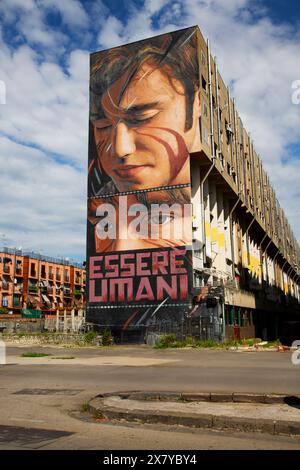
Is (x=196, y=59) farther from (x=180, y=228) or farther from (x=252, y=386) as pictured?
(x=252, y=386)

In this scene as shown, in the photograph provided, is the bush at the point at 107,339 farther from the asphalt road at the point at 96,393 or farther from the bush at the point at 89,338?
the asphalt road at the point at 96,393

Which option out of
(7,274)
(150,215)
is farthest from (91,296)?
(7,274)

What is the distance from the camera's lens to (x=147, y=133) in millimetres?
42938

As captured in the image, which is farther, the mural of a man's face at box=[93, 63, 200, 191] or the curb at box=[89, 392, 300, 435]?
the mural of a man's face at box=[93, 63, 200, 191]

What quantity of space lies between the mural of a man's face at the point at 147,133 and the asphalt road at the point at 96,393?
2643 centimetres

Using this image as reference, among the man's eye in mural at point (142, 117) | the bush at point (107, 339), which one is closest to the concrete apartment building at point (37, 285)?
the bush at point (107, 339)

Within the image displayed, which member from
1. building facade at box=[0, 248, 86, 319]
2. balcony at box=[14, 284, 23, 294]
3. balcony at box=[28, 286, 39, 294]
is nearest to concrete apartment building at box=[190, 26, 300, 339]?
building facade at box=[0, 248, 86, 319]

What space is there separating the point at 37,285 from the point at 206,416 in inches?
3758

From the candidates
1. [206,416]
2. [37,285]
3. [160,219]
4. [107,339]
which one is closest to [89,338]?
[107,339]

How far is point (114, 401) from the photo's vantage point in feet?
29.6

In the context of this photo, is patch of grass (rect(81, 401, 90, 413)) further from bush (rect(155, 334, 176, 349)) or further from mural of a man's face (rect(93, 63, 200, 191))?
mural of a man's face (rect(93, 63, 200, 191))

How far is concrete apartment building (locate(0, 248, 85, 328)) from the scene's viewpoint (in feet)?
297

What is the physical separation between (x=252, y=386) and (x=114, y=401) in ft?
13.3

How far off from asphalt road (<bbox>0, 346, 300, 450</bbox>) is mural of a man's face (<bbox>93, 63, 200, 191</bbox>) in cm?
2643
